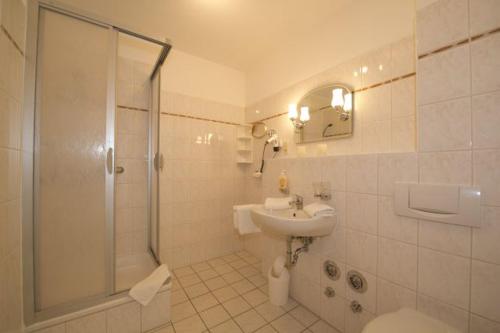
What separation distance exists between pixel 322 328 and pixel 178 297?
119cm

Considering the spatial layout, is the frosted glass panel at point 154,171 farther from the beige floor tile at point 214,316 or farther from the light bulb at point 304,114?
the light bulb at point 304,114

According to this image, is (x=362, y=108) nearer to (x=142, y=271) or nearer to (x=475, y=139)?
(x=475, y=139)

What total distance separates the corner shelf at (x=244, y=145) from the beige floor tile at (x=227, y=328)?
1.65 m

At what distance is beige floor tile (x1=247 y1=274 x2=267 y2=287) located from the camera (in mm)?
1849

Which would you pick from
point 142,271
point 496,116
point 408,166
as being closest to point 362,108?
point 408,166

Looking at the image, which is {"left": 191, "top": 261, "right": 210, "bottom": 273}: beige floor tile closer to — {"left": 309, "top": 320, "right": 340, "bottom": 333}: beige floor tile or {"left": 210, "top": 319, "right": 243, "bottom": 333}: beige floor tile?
{"left": 210, "top": 319, "right": 243, "bottom": 333}: beige floor tile

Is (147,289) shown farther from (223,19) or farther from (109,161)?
(223,19)

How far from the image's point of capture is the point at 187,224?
221 centimetres

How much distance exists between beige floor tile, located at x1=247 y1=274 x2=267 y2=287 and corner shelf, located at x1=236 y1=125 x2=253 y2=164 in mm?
1325

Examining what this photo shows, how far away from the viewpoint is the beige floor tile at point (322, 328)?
1.31 meters

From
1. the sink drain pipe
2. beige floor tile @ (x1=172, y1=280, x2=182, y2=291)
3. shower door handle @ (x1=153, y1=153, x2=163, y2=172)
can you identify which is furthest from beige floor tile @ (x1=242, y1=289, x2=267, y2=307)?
shower door handle @ (x1=153, y1=153, x2=163, y2=172)

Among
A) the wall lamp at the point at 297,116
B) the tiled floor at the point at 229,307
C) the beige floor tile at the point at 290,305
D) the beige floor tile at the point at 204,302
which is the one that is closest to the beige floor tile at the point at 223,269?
the tiled floor at the point at 229,307

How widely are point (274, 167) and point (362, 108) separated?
2.85 feet

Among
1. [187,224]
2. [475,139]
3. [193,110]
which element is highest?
[193,110]
